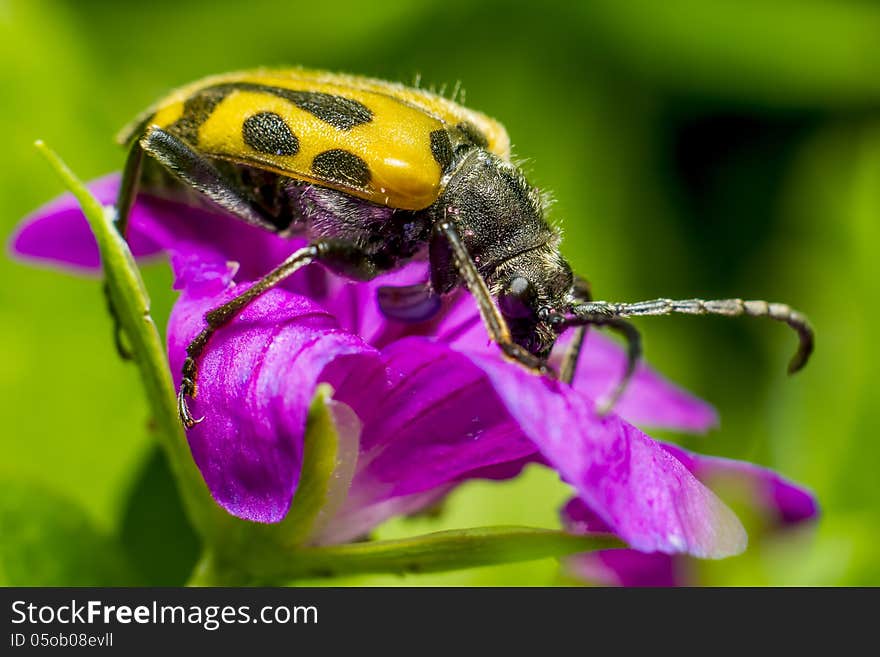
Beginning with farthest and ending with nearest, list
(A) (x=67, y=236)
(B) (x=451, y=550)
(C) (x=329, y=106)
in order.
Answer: (A) (x=67, y=236) → (C) (x=329, y=106) → (B) (x=451, y=550)

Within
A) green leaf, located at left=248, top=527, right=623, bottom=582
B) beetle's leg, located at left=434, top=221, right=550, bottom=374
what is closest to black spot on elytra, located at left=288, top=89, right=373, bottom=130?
beetle's leg, located at left=434, top=221, right=550, bottom=374

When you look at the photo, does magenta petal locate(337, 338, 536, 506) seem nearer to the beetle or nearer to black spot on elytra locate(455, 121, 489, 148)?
the beetle

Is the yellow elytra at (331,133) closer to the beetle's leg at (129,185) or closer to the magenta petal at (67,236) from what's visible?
the beetle's leg at (129,185)

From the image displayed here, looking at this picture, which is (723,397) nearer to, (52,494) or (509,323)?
(509,323)

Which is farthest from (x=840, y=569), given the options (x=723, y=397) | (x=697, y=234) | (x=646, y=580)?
(x=697, y=234)

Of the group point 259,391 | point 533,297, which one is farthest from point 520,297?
point 259,391

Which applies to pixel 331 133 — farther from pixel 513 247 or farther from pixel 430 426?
pixel 430 426
